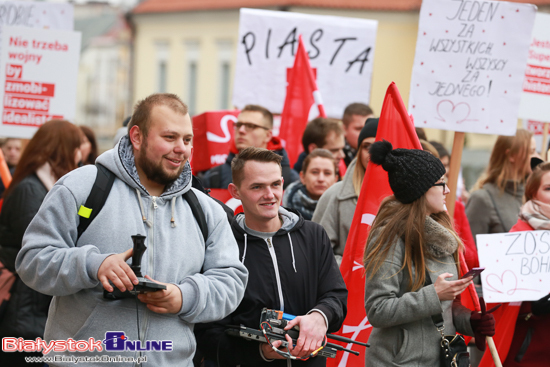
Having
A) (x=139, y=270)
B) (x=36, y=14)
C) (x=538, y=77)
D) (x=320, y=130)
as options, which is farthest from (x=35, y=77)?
(x=139, y=270)

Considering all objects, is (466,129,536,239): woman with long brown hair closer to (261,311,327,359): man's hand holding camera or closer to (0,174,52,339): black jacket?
(261,311,327,359): man's hand holding camera

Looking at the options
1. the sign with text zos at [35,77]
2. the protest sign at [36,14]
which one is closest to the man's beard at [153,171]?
the sign with text zos at [35,77]

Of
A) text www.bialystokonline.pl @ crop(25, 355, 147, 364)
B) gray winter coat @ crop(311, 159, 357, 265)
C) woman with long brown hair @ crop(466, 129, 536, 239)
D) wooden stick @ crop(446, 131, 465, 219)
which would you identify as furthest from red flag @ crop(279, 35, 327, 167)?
text www.bialystokonline.pl @ crop(25, 355, 147, 364)

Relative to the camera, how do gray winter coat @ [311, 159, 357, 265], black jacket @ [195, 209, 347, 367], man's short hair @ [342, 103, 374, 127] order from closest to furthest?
black jacket @ [195, 209, 347, 367]
gray winter coat @ [311, 159, 357, 265]
man's short hair @ [342, 103, 374, 127]

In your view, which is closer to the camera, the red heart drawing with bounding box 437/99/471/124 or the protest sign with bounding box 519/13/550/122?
the red heart drawing with bounding box 437/99/471/124

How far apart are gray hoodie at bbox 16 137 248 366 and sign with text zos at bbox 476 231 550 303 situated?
184 centimetres

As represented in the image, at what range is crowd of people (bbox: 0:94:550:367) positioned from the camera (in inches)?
116

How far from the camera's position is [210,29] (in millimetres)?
36312

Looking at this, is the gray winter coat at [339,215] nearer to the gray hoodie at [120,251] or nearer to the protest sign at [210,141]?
the gray hoodie at [120,251]

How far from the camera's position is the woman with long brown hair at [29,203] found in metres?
4.89

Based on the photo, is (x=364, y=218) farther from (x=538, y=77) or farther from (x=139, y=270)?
(x=538, y=77)

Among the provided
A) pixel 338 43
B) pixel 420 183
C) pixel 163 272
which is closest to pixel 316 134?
pixel 338 43

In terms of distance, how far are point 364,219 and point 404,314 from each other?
40.4 inches

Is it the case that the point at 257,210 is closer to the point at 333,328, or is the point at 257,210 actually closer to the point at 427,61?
the point at 333,328
